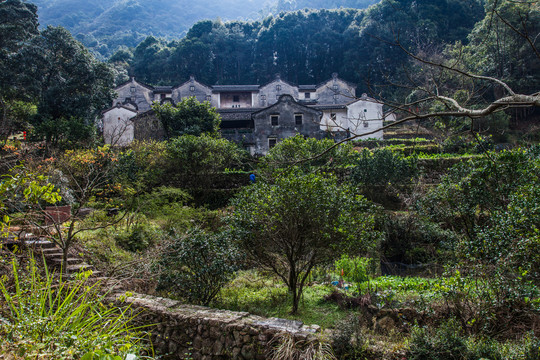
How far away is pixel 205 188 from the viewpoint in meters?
19.3

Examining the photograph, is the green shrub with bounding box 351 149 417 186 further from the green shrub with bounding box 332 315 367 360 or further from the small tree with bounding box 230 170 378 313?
the green shrub with bounding box 332 315 367 360

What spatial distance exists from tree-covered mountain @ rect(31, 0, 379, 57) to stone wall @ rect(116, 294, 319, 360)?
67.6 metres

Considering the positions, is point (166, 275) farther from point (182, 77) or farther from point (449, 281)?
point (182, 77)

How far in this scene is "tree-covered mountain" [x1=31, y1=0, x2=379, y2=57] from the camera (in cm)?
7018

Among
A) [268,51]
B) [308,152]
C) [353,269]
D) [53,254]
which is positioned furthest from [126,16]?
[353,269]

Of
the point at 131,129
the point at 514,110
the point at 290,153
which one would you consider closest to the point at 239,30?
the point at 131,129

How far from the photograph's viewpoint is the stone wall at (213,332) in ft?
17.4

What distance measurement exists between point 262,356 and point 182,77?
149 feet

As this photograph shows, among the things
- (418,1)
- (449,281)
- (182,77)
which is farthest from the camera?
(182,77)

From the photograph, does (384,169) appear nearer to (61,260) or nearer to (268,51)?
(61,260)

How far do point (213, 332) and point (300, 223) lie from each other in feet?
8.60

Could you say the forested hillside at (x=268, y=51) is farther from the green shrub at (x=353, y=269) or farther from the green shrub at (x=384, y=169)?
the green shrub at (x=353, y=269)

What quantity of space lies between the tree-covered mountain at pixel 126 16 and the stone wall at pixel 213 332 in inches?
2660

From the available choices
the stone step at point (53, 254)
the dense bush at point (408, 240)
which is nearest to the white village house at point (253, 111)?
the dense bush at point (408, 240)
